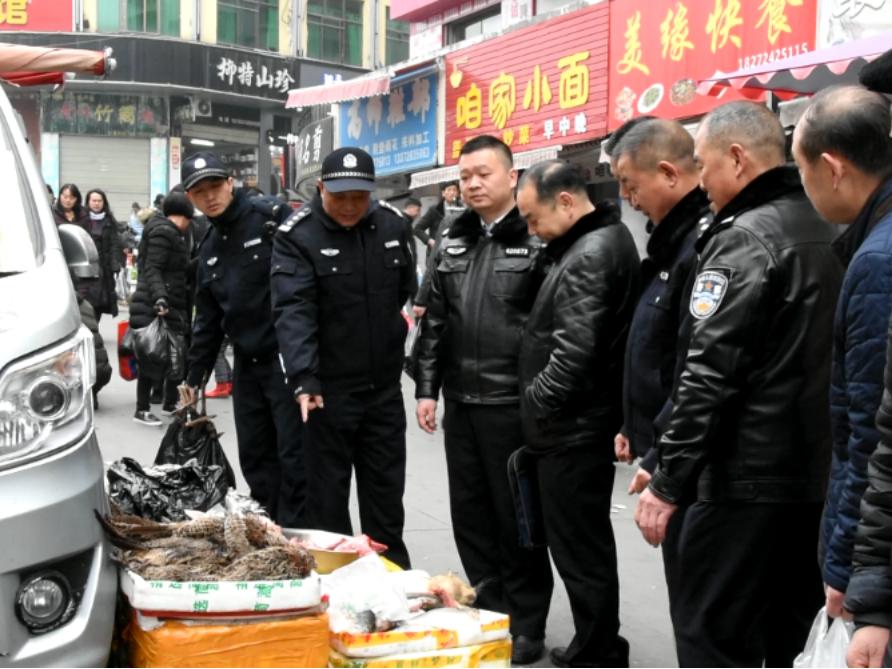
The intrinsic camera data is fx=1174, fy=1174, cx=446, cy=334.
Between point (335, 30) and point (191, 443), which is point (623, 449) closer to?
point (191, 443)

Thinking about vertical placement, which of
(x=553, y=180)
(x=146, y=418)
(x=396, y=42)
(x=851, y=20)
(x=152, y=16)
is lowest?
(x=146, y=418)

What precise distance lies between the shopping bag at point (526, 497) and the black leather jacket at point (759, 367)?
1.33 meters

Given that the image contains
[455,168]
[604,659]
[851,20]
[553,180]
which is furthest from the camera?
[455,168]

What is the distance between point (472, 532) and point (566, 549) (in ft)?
1.96

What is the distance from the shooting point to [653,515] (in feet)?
11.1

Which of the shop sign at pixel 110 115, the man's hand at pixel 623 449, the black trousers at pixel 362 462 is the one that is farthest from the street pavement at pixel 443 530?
the shop sign at pixel 110 115

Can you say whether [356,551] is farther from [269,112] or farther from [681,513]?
[269,112]

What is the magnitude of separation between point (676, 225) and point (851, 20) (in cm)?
648

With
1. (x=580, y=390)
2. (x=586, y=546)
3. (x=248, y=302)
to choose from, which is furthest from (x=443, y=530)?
(x=580, y=390)

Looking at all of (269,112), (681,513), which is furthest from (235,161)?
(681,513)

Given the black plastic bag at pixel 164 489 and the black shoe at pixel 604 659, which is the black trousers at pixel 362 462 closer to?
the black plastic bag at pixel 164 489

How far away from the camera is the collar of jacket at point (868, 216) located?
2.65m

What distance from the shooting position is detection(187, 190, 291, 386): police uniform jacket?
19.4ft

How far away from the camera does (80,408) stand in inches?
125
